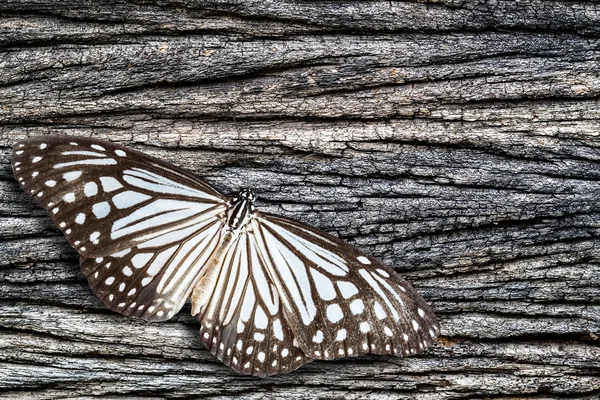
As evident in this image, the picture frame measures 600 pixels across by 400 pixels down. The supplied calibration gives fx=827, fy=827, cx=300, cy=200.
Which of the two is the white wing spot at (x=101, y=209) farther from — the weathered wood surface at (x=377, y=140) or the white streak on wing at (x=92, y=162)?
the weathered wood surface at (x=377, y=140)

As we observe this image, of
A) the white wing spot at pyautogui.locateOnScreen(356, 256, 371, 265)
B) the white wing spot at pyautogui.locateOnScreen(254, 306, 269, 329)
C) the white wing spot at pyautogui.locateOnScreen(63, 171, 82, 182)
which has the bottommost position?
the white wing spot at pyautogui.locateOnScreen(254, 306, 269, 329)

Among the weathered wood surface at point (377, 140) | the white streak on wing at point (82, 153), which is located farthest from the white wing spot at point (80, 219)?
the weathered wood surface at point (377, 140)

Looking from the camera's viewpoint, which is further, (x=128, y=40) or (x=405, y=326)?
(x=128, y=40)

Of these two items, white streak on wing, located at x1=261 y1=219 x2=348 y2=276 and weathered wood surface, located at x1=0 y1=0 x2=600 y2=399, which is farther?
weathered wood surface, located at x1=0 y1=0 x2=600 y2=399

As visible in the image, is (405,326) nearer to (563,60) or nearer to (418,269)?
(418,269)

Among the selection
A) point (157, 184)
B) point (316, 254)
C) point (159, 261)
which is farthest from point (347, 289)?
point (157, 184)

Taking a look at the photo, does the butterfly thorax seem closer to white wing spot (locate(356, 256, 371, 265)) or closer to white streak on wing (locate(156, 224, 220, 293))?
white streak on wing (locate(156, 224, 220, 293))

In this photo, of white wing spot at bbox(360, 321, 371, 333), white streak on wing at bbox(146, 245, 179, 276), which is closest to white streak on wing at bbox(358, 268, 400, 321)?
white wing spot at bbox(360, 321, 371, 333)

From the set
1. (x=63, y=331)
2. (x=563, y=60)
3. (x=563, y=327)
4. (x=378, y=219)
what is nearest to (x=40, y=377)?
(x=63, y=331)
